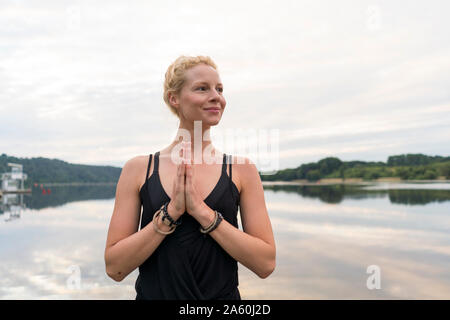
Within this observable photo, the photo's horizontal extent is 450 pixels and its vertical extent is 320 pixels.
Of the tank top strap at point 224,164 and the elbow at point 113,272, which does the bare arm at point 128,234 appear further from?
the tank top strap at point 224,164

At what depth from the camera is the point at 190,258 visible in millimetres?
2582

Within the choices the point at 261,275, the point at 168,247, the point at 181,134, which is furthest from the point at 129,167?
the point at 261,275

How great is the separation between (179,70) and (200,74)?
168 millimetres

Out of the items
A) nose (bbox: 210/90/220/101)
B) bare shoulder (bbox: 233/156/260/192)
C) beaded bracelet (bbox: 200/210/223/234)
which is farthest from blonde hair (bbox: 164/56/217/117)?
beaded bracelet (bbox: 200/210/223/234)

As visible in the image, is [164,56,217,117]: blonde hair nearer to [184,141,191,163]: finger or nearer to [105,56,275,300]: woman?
[105,56,275,300]: woman

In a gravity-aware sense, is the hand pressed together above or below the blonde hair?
below

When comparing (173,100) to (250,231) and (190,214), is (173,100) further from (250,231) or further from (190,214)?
(250,231)

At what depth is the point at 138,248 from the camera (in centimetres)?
253

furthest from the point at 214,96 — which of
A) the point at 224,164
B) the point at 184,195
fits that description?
the point at 184,195

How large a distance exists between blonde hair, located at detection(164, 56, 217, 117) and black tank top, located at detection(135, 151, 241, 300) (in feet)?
2.22

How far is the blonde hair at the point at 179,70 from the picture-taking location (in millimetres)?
2758

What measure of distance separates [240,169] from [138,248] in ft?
2.99

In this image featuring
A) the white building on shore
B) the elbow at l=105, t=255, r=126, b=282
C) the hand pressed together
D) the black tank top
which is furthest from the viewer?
the white building on shore

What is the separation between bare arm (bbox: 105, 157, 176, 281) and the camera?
2.51 metres
